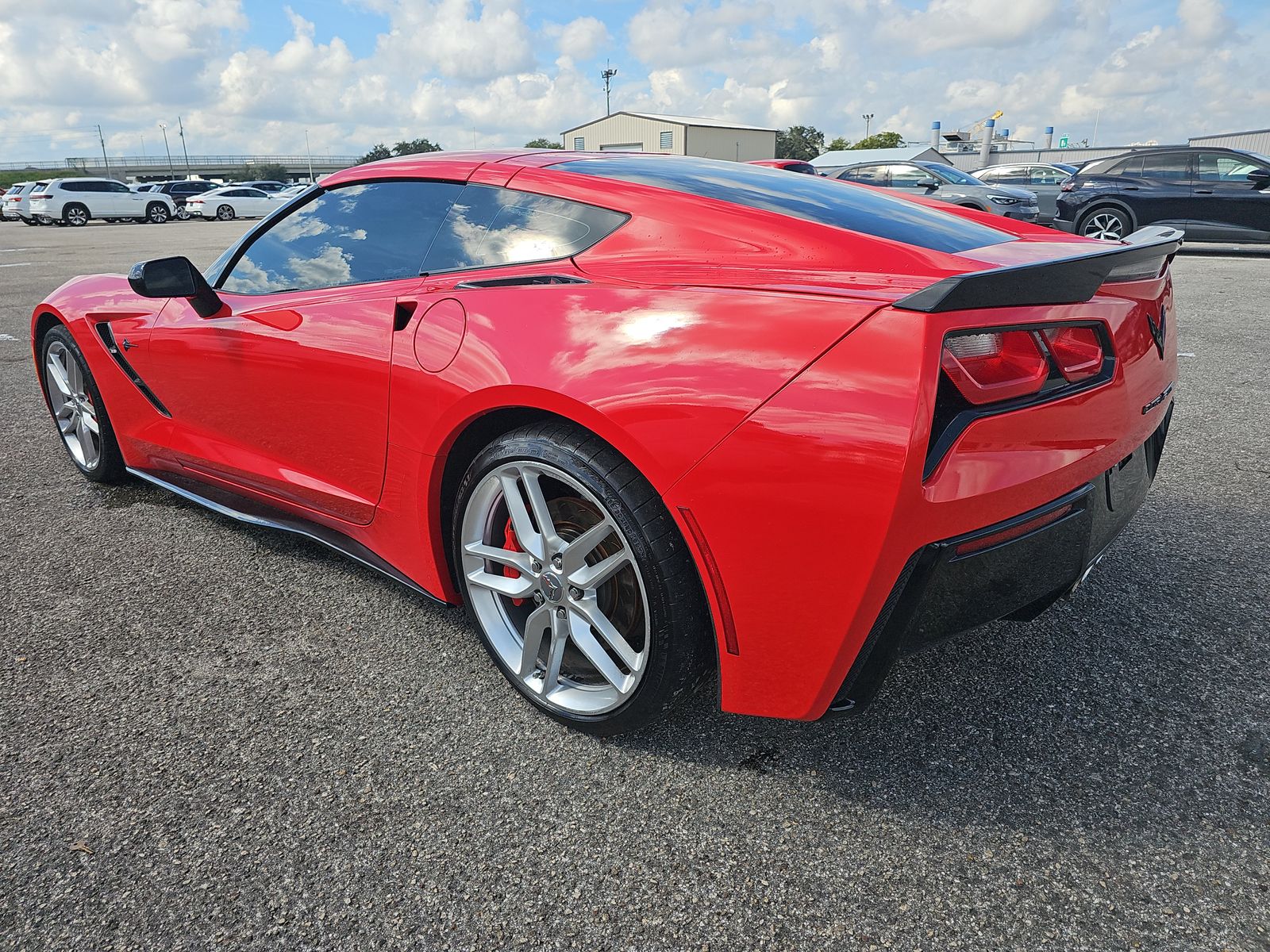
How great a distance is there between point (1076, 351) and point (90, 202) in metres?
34.9

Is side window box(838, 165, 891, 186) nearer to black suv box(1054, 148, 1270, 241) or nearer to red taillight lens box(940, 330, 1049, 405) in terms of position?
black suv box(1054, 148, 1270, 241)

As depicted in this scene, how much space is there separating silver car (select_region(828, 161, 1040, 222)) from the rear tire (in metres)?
1.33

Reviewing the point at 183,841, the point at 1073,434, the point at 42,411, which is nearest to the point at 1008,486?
the point at 1073,434

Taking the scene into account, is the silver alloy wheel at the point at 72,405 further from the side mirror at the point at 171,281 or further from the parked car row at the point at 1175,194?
the parked car row at the point at 1175,194

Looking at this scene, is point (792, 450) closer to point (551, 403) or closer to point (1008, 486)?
point (1008, 486)

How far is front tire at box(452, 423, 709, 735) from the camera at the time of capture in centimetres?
187

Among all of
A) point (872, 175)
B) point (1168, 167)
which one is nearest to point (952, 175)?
point (872, 175)

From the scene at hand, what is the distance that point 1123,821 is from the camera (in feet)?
6.01

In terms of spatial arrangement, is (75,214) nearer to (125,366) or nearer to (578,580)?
(125,366)

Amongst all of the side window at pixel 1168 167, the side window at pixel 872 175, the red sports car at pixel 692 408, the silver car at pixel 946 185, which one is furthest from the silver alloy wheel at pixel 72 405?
the side window at pixel 872 175

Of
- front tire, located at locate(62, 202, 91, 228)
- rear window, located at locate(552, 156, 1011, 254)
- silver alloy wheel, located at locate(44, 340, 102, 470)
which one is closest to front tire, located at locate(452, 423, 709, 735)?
rear window, located at locate(552, 156, 1011, 254)

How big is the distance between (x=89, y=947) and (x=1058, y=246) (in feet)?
8.23

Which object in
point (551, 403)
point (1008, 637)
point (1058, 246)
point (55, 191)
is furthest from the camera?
point (55, 191)

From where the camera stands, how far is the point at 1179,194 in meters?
12.5
